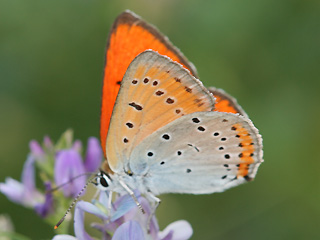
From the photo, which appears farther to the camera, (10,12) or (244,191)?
(10,12)

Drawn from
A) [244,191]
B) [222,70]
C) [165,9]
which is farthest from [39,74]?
[244,191]

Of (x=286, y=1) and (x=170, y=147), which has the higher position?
(x=286, y=1)

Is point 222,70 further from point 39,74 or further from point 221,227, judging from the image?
point 39,74

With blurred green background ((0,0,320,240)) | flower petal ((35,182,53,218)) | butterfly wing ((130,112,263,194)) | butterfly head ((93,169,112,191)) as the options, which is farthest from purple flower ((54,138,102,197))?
blurred green background ((0,0,320,240))

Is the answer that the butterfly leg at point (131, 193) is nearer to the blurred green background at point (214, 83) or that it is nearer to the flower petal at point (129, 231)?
the flower petal at point (129, 231)

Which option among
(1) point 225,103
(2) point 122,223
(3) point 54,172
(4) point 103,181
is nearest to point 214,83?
(1) point 225,103

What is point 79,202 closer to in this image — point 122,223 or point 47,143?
point 122,223

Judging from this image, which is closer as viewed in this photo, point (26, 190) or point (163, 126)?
point (163, 126)

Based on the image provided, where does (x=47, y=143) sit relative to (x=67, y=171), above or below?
above
